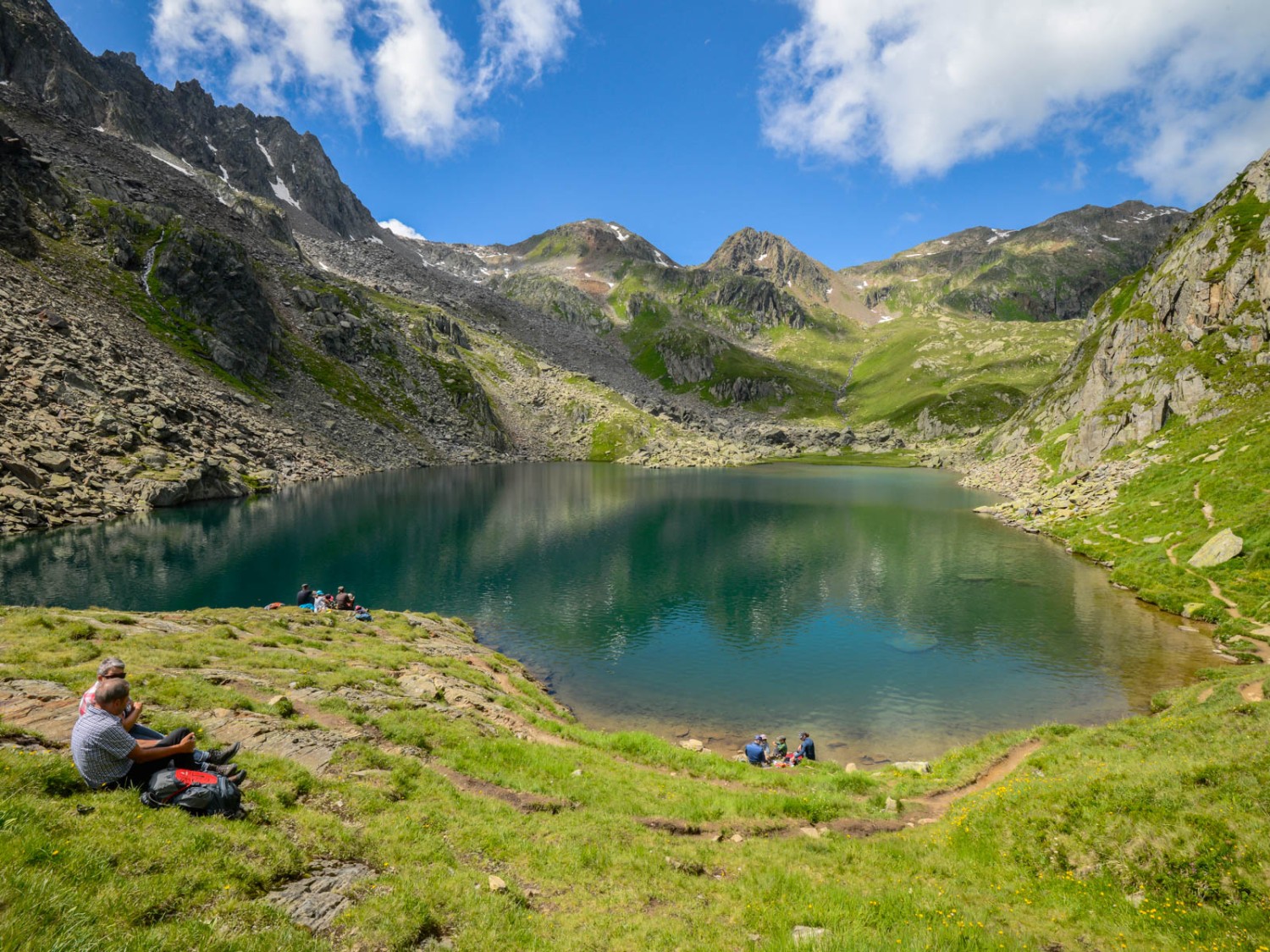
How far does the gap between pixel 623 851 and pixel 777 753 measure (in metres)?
14.8

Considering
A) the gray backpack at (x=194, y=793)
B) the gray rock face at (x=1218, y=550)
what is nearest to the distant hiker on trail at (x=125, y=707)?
the gray backpack at (x=194, y=793)

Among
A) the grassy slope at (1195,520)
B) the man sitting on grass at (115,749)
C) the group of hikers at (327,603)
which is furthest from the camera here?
the grassy slope at (1195,520)

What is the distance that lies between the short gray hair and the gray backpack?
5.56ft

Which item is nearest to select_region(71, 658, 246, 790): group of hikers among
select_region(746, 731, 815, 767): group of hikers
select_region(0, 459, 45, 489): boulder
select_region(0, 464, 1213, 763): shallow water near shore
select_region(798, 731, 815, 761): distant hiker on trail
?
select_region(746, 731, 815, 767): group of hikers

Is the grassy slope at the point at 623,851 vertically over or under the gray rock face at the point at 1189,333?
under

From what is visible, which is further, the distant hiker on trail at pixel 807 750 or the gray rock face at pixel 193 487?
the gray rock face at pixel 193 487

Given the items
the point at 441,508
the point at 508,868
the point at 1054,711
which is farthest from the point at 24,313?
the point at 1054,711

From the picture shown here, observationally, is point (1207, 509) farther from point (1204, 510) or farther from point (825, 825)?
point (825, 825)

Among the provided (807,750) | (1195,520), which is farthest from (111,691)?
(1195,520)

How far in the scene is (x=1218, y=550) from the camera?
45.8 meters

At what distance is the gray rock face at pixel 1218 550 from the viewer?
44.5 m

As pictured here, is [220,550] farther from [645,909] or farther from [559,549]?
[645,909]

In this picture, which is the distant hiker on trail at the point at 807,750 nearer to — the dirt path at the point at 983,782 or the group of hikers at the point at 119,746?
the dirt path at the point at 983,782

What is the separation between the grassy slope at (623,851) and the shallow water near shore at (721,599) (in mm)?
12560
